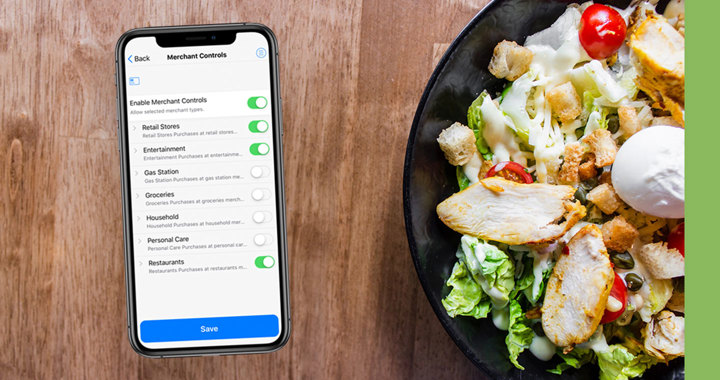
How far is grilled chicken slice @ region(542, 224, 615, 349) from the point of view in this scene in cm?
74

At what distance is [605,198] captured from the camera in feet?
2.52

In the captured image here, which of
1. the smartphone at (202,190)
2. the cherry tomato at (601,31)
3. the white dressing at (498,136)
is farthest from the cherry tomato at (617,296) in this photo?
the smartphone at (202,190)

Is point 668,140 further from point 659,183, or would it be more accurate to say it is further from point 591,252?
point 591,252

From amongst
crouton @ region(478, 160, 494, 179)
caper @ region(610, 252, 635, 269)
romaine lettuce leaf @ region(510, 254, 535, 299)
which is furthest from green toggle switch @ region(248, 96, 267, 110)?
caper @ region(610, 252, 635, 269)

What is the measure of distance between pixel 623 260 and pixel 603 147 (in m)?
0.16

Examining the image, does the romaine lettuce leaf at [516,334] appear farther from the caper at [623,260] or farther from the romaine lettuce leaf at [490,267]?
the caper at [623,260]

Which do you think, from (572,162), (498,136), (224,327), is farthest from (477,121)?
(224,327)

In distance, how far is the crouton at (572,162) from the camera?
78cm

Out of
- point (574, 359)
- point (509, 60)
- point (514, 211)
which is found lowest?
point (574, 359)

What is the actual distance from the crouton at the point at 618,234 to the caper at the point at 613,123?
0.12 metres

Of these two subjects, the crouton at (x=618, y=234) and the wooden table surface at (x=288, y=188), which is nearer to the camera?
the crouton at (x=618, y=234)

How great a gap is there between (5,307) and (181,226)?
336mm

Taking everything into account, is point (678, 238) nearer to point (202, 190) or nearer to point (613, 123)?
point (613, 123)

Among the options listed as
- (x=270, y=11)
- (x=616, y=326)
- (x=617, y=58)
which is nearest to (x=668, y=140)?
(x=617, y=58)
